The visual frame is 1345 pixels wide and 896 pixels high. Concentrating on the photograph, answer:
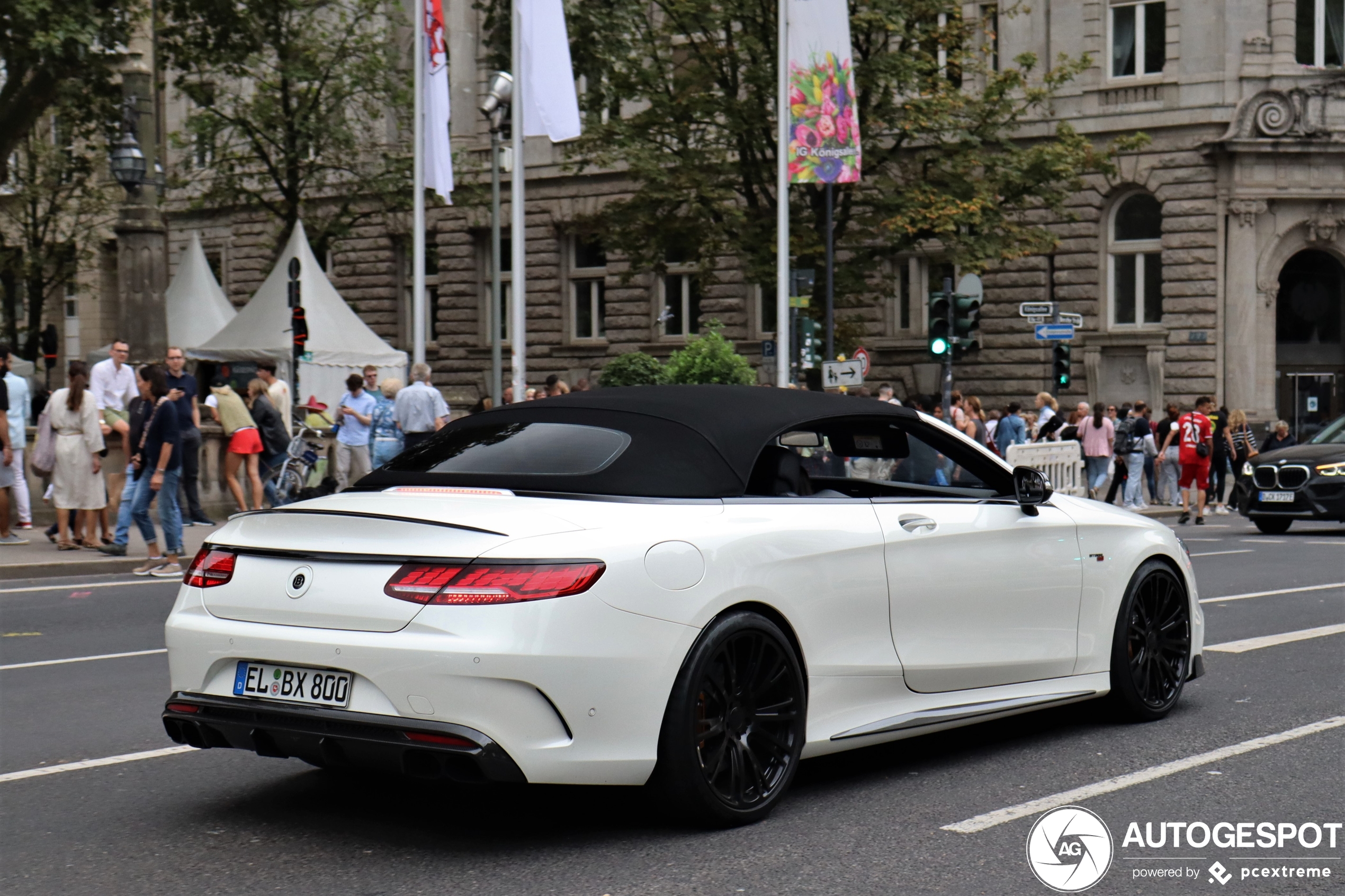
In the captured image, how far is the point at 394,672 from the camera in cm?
464

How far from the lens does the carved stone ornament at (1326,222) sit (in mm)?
33406

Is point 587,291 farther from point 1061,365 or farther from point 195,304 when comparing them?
point 1061,365

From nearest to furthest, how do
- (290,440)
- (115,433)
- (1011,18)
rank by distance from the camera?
(115,433)
(290,440)
(1011,18)

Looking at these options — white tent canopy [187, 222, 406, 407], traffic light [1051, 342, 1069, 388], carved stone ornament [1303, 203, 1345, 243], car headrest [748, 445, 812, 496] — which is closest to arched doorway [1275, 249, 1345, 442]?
carved stone ornament [1303, 203, 1345, 243]

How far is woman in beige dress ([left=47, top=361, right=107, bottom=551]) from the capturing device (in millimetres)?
15781

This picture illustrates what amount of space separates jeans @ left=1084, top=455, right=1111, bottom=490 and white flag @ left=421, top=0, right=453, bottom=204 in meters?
10.8

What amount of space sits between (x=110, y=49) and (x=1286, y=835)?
2331 cm

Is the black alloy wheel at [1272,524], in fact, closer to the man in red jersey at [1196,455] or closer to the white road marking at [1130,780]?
the man in red jersey at [1196,455]

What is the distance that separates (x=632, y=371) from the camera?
2653 centimetres

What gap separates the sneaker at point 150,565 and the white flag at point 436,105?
28.0 feet

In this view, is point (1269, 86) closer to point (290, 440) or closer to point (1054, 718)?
point (290, 440)

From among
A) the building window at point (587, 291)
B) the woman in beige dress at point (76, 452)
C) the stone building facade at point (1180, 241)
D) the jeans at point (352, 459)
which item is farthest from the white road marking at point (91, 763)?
the building window at point (587, 291)

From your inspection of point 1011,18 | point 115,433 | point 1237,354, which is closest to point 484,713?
point 115,433

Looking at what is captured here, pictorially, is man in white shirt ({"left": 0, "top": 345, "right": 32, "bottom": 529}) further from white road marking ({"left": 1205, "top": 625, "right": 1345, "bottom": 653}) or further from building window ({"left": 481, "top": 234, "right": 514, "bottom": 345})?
building window ({"left": 481, "top": 234, "right": 514, "bottom": 345})
